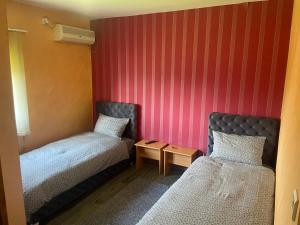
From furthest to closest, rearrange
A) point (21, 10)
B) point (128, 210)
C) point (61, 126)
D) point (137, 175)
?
point (61, 126)
point (137, 175)
point (21, 10)
point (128, 210)

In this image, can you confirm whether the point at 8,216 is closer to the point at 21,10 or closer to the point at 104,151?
the point at 104,151

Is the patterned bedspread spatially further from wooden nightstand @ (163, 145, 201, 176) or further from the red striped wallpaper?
the red striped wallpaper

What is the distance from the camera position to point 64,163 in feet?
8.66

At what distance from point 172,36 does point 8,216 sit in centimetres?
274

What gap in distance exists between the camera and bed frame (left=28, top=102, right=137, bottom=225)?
2.30m

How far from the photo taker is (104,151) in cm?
307

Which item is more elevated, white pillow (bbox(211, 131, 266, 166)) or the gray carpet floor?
white pillow (bbox(211, 131, 266, 166))

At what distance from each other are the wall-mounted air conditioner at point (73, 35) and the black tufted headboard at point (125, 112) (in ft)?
3.42

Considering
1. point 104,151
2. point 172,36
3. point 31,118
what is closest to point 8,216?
point 104,151

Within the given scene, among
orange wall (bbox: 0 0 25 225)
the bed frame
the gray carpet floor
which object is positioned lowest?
the gray carpet floor

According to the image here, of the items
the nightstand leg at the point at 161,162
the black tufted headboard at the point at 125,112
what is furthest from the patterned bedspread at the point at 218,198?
the black tufted headboard at the point at 125,112

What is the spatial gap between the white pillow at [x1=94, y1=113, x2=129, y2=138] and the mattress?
0.10 metres

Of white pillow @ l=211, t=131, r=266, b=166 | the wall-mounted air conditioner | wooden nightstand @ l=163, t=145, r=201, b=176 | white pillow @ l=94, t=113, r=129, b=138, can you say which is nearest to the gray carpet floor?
wooden nightstand @ l=163, t=145, r=201, b=176

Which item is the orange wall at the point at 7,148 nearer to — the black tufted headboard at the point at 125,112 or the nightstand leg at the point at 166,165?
the nightstand leg at the point at 166,165
